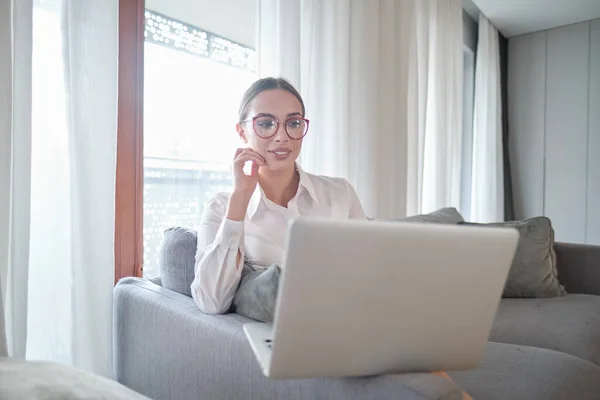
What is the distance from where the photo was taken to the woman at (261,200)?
45.2 inches

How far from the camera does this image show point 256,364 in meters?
0.88

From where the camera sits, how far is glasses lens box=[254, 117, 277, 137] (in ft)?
4.37

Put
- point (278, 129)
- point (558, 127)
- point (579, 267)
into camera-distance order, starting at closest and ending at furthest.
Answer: point (278, 129) < point (579, 267) < point (558, 127)

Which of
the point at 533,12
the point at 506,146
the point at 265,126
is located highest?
the point at 533,12

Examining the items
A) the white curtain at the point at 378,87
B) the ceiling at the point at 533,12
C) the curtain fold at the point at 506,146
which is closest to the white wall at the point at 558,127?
the curtain fold at the point at 506,146

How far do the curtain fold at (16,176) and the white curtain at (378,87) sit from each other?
35.2 inches

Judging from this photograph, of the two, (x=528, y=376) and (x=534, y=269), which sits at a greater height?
(x=534, y=269)

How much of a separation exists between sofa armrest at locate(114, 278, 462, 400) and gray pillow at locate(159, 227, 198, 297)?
0.04m

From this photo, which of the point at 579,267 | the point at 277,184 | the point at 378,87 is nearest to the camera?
the point at 277,184

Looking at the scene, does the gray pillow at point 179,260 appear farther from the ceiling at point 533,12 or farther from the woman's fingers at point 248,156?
the ceiling at point 533,12

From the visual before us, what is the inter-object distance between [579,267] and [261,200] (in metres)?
1.51

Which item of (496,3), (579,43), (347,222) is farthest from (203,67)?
(579,43)

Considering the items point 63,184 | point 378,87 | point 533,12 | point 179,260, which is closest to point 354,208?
point 179,260

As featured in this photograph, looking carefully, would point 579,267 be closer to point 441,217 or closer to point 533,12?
point 441,217
